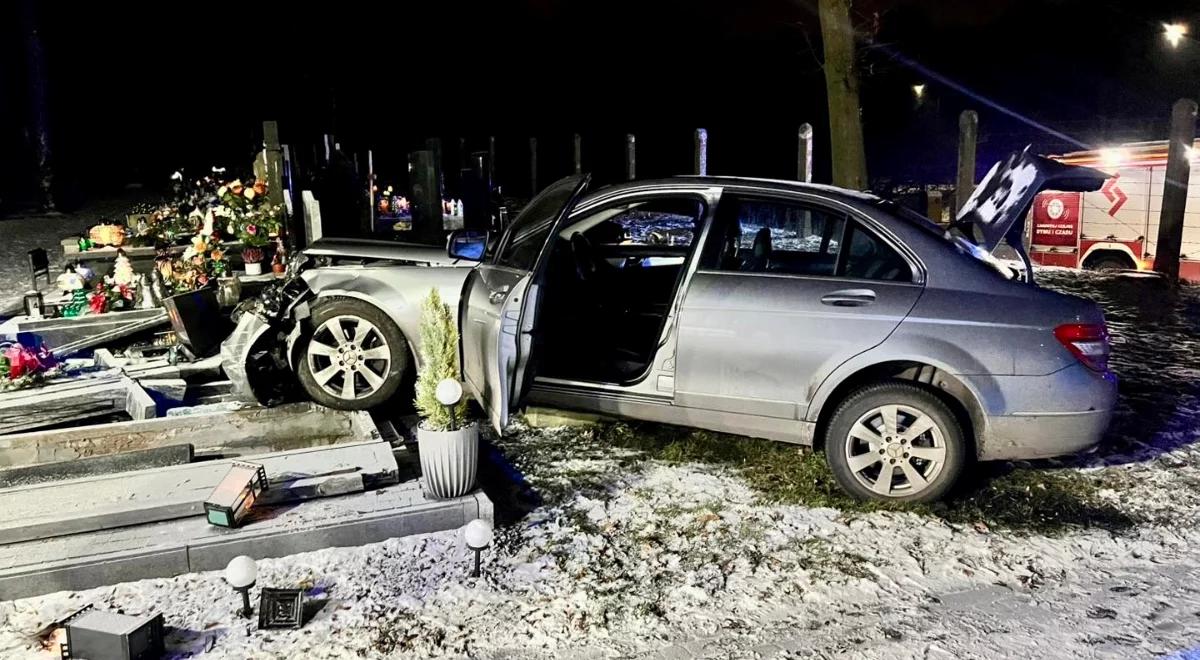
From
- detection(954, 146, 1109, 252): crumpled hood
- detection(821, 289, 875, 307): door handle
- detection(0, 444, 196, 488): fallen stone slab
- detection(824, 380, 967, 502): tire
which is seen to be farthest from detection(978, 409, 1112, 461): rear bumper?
detection(0, 444, 196, 488): fallen stone slab

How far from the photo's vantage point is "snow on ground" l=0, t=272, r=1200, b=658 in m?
3.44

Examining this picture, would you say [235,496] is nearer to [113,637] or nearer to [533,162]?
[113,637]

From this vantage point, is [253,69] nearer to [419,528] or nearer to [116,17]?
[116,17]

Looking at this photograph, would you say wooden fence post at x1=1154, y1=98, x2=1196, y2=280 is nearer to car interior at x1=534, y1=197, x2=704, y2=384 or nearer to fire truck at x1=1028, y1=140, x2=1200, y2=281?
fire truck at x1=1028, y1=140, x2=1200, y2=281

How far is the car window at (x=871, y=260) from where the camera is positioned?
15.3 ft

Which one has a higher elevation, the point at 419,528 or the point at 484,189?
the point at 484,189

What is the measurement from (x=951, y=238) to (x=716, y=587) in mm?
2354

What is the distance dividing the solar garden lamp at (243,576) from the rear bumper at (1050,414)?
359 centimetres

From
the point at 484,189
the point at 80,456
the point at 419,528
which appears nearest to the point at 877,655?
the point at 419,528

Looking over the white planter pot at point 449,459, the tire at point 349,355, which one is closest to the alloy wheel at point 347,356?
the tire at point 349,355

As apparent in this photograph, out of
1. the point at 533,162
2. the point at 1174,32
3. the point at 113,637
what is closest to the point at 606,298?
the point at 113,637

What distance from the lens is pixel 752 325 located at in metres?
4.74

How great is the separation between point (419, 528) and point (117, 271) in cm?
594

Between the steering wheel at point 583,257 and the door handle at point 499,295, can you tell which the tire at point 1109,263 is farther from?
the door handle at point 499,295
